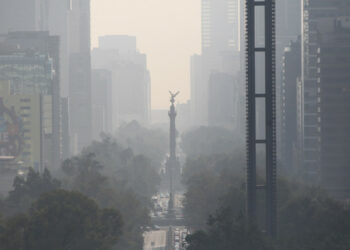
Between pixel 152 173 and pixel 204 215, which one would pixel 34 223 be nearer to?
pixel 204 215

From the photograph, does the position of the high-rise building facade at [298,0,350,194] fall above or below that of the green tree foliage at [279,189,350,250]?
above

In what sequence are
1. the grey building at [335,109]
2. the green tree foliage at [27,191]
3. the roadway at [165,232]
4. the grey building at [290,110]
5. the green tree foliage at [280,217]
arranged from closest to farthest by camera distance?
the green tree foliage at [280,217], the green tree foliage at [27,191], the roadway at [165,232], the grey building at [335,109], the grey building at [290,110]

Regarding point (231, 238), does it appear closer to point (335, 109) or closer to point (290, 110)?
point (335, 109)

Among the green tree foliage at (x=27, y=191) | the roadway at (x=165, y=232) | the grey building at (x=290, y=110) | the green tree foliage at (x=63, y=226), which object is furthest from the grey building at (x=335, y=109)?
the green tree foliage at (x=63, y=226)

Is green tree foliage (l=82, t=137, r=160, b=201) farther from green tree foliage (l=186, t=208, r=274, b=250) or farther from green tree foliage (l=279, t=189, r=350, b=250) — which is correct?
green tree foliage (l=186, t=208, r=274, b=250)

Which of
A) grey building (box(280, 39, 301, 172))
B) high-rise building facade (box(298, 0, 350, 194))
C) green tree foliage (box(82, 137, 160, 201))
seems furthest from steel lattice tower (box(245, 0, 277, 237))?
grey building (box(280, 39, 301, 172))

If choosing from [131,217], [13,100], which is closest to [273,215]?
[131,217]

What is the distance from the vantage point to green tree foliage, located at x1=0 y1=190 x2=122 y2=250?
223ft

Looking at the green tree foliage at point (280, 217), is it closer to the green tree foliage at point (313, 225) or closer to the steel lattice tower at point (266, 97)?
the green tree foliage at point (313, 225)

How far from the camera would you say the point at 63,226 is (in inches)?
2795

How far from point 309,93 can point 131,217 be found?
72.2 m

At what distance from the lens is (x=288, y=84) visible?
19712cm

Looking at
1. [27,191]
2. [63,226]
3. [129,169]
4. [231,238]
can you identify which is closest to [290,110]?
[129,169]

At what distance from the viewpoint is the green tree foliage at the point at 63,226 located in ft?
223
